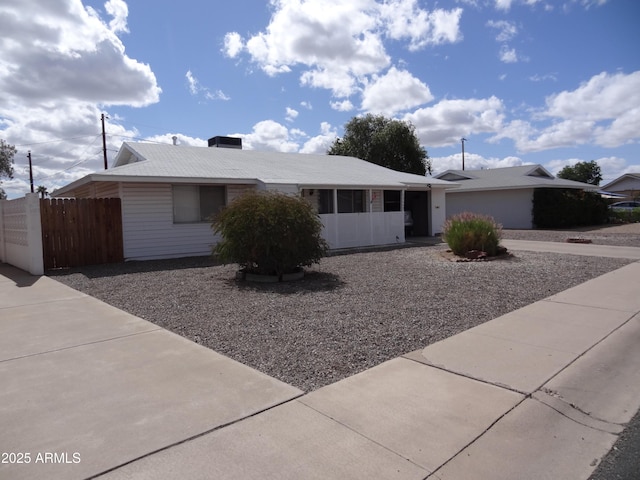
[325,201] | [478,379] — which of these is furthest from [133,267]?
[478,379]

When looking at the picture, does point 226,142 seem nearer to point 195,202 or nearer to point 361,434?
point 195,202

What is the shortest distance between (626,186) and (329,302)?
6543 cm

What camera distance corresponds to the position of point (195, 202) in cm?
1500

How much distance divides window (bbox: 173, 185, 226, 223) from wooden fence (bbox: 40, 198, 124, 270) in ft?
6.04

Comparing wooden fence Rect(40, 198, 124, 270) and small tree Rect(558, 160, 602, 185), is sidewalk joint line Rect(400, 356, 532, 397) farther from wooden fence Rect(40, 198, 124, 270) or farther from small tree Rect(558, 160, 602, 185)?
small tree Rect(558, 160, 602, 185)

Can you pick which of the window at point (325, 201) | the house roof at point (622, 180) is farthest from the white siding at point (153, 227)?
the house roof at point (622, 180)

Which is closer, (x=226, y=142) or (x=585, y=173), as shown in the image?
(x=226, y=142)

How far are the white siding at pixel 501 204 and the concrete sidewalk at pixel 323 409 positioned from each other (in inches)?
985

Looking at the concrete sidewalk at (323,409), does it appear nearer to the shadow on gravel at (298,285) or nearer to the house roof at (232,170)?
the shadow on gravel at (298,285)

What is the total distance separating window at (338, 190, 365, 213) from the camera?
18516 millimetres

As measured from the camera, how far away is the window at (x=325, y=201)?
18.1m

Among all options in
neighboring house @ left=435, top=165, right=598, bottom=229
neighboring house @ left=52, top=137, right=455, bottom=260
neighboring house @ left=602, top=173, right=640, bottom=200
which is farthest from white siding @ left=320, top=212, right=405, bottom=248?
neighboring house @ left=602, top=173, right=640, bottom=200

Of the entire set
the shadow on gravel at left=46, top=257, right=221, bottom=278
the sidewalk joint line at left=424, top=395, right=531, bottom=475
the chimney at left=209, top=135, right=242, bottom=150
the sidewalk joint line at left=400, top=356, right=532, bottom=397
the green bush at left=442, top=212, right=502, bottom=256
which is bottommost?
the sidewalk joint line at left=424, top=395, right=531, bottom=475

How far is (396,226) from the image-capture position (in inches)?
737
